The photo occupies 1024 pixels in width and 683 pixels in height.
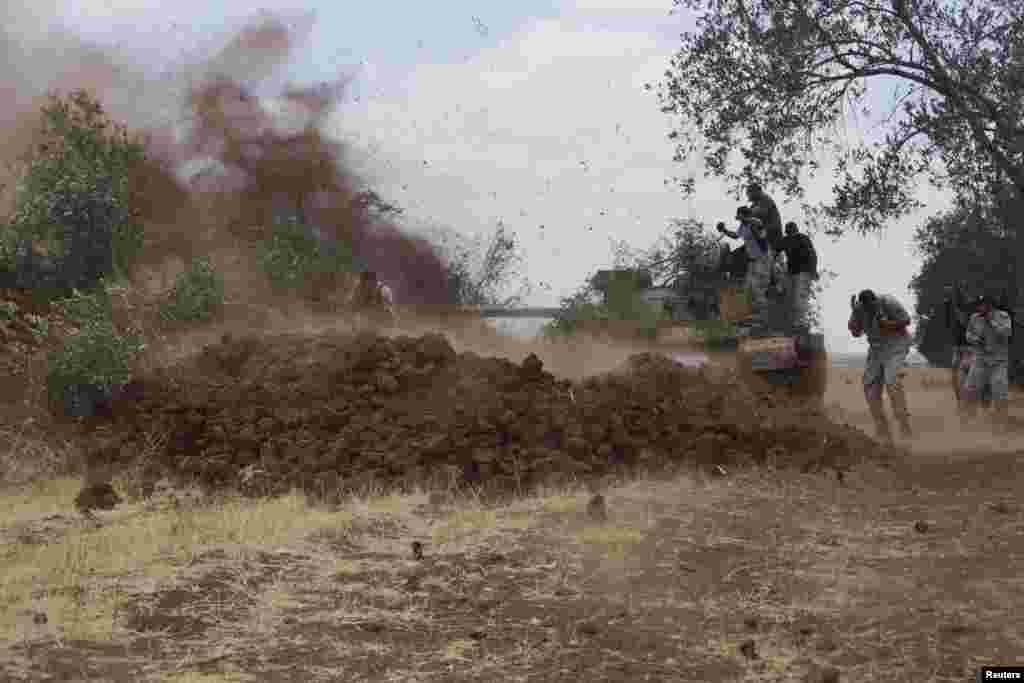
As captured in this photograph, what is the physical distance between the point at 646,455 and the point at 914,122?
7.06m

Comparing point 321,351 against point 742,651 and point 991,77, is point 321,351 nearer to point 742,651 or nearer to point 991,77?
point 742,651

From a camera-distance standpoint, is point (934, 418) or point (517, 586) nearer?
point (517, 586)

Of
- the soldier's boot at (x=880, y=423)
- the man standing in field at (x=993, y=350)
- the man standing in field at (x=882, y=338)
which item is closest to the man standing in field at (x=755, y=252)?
the man standing in field at (x=882, y=338)

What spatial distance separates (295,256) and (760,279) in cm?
621

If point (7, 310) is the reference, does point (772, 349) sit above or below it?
below

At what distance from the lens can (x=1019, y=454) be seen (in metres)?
12.7

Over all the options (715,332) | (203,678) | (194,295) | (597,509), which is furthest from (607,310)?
(203,678)

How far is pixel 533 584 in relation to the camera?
7.95 m

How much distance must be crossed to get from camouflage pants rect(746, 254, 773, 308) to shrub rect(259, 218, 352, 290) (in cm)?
593

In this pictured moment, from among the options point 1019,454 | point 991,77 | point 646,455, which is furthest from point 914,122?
point 646,455

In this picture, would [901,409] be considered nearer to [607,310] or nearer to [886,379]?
[886,379]

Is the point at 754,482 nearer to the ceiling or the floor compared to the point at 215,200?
nearer to the floor

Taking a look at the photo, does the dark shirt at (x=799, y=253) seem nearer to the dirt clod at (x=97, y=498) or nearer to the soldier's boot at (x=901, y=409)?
the soldier's boot at (x=901, y=409)

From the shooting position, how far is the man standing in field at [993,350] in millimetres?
14992
